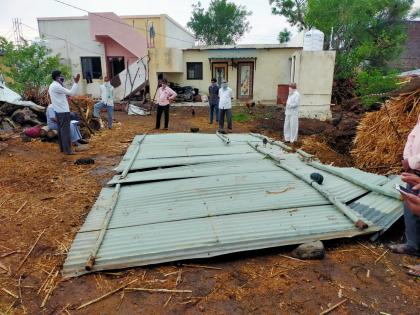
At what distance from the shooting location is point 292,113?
839 cm

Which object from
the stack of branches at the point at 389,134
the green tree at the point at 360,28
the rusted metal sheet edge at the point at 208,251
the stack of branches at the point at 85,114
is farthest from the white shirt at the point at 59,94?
the green tree at the point at 360,28

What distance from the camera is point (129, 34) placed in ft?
61.8

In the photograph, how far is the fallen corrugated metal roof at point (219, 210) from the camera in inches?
105

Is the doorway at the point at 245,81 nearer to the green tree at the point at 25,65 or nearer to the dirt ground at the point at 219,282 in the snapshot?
the green tree at the point at 25,65

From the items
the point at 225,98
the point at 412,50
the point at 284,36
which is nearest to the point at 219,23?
the point at 284,36

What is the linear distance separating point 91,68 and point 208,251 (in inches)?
812

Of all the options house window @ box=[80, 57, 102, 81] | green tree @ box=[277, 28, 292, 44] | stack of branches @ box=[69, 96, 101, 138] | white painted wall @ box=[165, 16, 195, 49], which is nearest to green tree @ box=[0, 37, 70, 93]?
stack of branches @ box=[69, 96, 101, 138]

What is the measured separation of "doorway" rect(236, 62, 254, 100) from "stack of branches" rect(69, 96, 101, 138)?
10852 mm

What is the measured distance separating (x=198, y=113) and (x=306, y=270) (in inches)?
535

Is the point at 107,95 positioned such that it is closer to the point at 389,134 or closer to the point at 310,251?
the point at 389,134

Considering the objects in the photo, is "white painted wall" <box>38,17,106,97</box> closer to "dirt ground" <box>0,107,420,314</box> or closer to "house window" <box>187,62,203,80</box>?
"house window" <box>187,62,203,80</box>

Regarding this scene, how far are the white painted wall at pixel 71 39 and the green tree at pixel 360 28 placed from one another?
45.3 ft

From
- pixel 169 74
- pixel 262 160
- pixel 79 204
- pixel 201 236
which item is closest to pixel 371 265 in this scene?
pixel 201 236

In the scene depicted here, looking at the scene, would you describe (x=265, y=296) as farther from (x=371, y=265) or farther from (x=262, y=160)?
(x=262, y=160)
